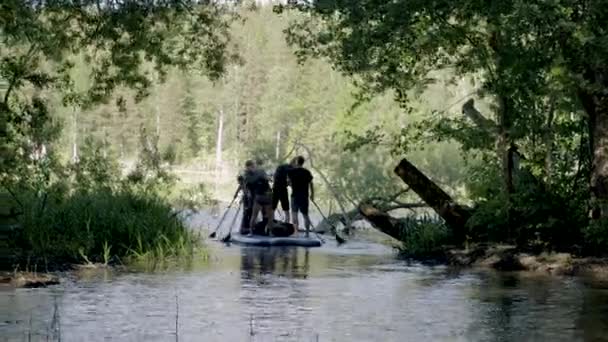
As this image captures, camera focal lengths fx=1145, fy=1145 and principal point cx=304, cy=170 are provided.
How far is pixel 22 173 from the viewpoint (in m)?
18.6

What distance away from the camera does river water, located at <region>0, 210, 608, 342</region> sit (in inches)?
467

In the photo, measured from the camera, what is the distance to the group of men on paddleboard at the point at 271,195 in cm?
2519

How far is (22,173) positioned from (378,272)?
20.1 ft

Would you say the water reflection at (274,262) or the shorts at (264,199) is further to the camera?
the shorts at (264,199)

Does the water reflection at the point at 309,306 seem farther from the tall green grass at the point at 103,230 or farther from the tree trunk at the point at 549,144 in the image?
the tree trunk at the point at 549,144

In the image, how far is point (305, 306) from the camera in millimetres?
14242

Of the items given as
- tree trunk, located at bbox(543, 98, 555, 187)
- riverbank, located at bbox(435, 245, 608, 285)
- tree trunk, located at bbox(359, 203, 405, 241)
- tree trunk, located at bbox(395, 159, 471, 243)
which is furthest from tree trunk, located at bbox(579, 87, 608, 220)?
tree trunk, located at bbox(359, 203, 405, 241)

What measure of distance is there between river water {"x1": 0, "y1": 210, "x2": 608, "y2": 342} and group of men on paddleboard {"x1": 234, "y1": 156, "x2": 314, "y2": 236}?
15.7ft

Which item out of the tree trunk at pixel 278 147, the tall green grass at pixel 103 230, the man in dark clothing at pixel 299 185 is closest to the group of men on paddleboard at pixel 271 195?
the man in dark clothing at pixel 299 185

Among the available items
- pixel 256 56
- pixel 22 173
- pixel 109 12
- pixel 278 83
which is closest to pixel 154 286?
pixel 22 173

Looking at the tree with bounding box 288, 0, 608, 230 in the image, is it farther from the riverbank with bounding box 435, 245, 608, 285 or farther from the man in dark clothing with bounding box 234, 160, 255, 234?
the man in dark clothing with bounding box 234, 160, 255, 234

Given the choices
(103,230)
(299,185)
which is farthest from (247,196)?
(103,230)

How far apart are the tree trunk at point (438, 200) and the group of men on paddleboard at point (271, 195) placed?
3.55 m

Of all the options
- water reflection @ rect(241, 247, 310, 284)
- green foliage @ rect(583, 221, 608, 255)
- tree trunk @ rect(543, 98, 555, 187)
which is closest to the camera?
water reflection @ rect(241, 247, 310, 284)
